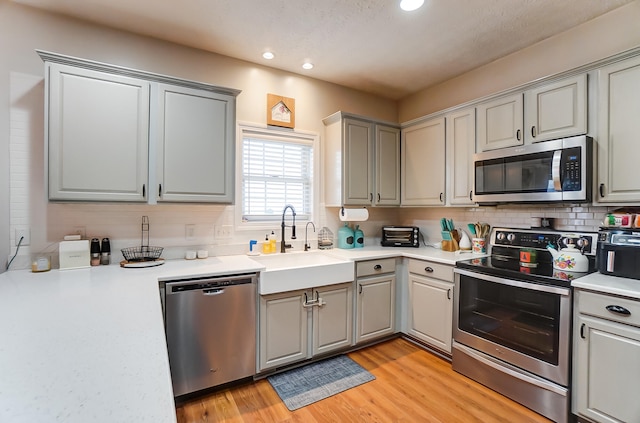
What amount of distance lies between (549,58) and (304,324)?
306 cm

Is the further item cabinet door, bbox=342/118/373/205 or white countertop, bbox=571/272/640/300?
cabinet door, bbox=342/118/373/205

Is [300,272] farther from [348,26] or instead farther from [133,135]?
[348,26]

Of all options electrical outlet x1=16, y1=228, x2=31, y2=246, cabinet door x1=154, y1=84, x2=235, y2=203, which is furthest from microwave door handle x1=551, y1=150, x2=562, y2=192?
electrical outlet x1=16, y1=228, x2=31, y2=246

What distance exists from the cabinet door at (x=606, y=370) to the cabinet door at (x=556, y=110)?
4.35ft

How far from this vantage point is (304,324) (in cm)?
254

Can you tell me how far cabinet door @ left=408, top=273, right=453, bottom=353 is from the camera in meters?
2.65

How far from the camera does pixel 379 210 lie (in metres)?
3.78

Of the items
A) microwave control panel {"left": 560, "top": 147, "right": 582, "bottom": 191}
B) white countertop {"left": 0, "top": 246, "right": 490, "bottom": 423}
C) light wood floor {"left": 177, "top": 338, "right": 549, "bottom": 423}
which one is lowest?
light wood floor {"left": 177, "top": 338, "right": 549, "bottom": 423}

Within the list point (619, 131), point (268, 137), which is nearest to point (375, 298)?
point (268, 137)

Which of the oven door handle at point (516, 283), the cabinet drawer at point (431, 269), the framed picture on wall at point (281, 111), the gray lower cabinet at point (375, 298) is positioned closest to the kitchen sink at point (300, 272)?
the gray lower cabinet at point (375, 298)

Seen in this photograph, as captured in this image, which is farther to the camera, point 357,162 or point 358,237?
point 358,237

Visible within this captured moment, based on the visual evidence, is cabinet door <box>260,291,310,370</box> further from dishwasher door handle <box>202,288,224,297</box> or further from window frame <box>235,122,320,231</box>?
window frame <box>235,122,320,231</box>

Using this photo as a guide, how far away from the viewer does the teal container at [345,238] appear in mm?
3344

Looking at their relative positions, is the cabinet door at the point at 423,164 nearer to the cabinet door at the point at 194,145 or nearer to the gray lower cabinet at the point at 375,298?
the gray lower cabinet at the point at 375,298
